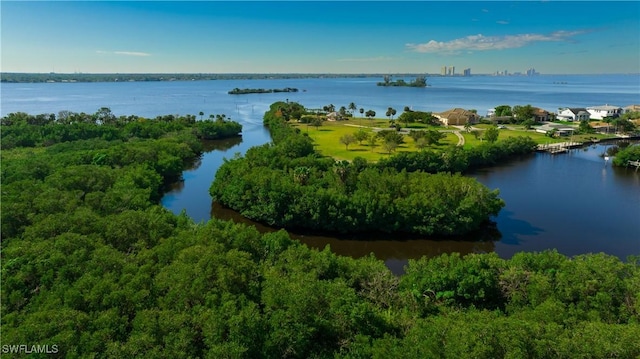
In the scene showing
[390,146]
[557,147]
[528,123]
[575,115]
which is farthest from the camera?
[575,115]

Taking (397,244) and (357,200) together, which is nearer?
(397,244)

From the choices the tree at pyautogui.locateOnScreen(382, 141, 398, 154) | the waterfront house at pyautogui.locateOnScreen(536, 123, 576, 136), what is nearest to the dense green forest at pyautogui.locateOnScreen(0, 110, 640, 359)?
the tree at pyautogui.locateOnScreen(382, 141, 398, 154)

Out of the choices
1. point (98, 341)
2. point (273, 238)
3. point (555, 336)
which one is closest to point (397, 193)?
point (273, 238)

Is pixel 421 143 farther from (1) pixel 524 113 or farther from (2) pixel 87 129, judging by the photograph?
(2) pixel 87 129

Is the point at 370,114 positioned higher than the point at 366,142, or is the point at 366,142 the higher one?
the point at 370,114

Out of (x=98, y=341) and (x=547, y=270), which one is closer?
(x=98, y=341)

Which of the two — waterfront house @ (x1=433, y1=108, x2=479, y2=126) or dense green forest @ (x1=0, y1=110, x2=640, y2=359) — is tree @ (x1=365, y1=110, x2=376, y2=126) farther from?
dense green forest @ (x1=0, y1=110, x2=640, y2=359)

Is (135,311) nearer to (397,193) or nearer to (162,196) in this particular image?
(397,193)

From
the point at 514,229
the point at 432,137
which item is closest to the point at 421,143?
the point at 432,137

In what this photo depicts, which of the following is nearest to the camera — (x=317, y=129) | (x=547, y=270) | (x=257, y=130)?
(x=547, y=270)
